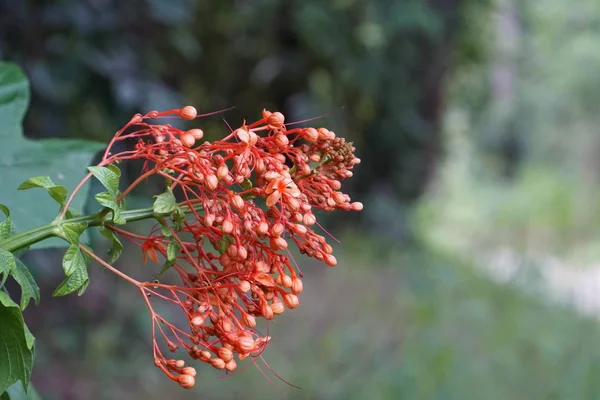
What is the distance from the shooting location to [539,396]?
2.56m

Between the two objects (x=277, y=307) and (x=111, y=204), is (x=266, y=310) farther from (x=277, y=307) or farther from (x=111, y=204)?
(x=111, y=204)

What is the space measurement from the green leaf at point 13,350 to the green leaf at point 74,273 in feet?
0.17

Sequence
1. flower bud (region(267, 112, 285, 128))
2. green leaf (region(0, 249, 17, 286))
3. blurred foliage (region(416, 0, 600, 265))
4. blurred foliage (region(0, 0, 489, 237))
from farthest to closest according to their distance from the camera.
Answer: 1. blurred foliage (region(416, 0, 600, 265))
2. blurred foliage (region(0, 0, 489, 237))
3. flower bud (region(267, 112, 285, 128))
4. green leaf (region(0, 249, 17, 286))

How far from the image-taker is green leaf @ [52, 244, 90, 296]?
590 millimetres

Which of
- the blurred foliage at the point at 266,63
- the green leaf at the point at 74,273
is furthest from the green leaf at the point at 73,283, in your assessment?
the blurred foliage at the point at 266,63

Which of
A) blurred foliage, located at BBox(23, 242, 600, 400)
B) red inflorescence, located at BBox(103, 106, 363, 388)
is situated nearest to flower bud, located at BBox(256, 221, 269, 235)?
red inflorescence, located at BBox(103, 106, 363, 388)

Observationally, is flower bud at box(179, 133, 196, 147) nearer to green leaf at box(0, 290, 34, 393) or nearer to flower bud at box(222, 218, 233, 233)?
flower bud at box(222, 218, 233, 233)

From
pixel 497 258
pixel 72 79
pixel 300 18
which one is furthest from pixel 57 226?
pixel 497 258

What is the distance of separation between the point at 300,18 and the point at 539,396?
242 centimetres

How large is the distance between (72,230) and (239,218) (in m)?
0.16

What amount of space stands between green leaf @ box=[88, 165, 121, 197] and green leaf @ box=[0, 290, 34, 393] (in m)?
0.14

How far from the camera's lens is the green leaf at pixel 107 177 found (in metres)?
0.60

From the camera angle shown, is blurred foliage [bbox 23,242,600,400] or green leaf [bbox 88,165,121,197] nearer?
green leaf [bbox 88,165,121,197]

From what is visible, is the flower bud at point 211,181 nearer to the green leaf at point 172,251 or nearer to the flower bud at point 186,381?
the green leaf at point 172,251
